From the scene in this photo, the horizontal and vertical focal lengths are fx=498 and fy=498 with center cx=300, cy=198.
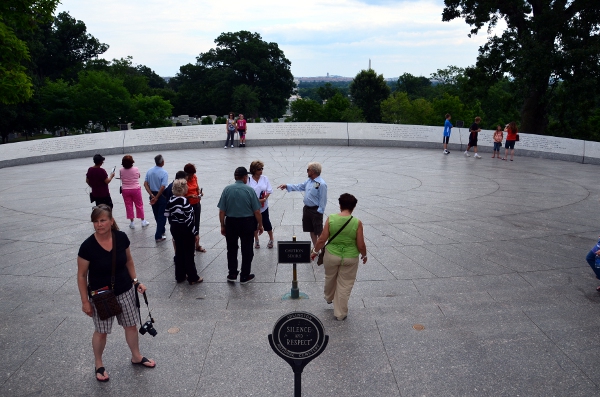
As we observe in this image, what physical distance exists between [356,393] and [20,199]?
1253 centimetres

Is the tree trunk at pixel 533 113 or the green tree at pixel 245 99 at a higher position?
the green tree at pixel 245 99

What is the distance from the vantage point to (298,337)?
385 cm

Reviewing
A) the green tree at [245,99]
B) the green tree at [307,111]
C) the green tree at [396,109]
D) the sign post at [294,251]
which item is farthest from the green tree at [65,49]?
the sign post at [294,251]

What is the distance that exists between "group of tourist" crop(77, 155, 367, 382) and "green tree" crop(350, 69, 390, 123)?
67.9 m

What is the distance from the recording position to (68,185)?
51.9 ft

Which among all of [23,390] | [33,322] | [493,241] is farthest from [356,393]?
[493,241]

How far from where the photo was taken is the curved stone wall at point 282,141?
68.8 ft

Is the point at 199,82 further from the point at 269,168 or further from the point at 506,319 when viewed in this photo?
the point at 506,319

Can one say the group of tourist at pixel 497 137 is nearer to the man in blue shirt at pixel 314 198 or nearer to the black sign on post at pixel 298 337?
the man in blue shirt at pixel 314 198

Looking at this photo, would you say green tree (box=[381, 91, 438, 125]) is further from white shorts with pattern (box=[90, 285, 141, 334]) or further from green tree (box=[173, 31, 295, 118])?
white shorts with pattern (box=[90, 285, 141, 334])

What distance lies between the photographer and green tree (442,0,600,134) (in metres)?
25.3

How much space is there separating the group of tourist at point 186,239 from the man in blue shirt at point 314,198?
2 centimetres

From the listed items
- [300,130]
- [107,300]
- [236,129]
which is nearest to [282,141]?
[300,130]

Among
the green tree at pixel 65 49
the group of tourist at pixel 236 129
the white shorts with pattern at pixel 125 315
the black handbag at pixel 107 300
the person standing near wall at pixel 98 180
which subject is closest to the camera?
the black handbag at pixel 107 300
